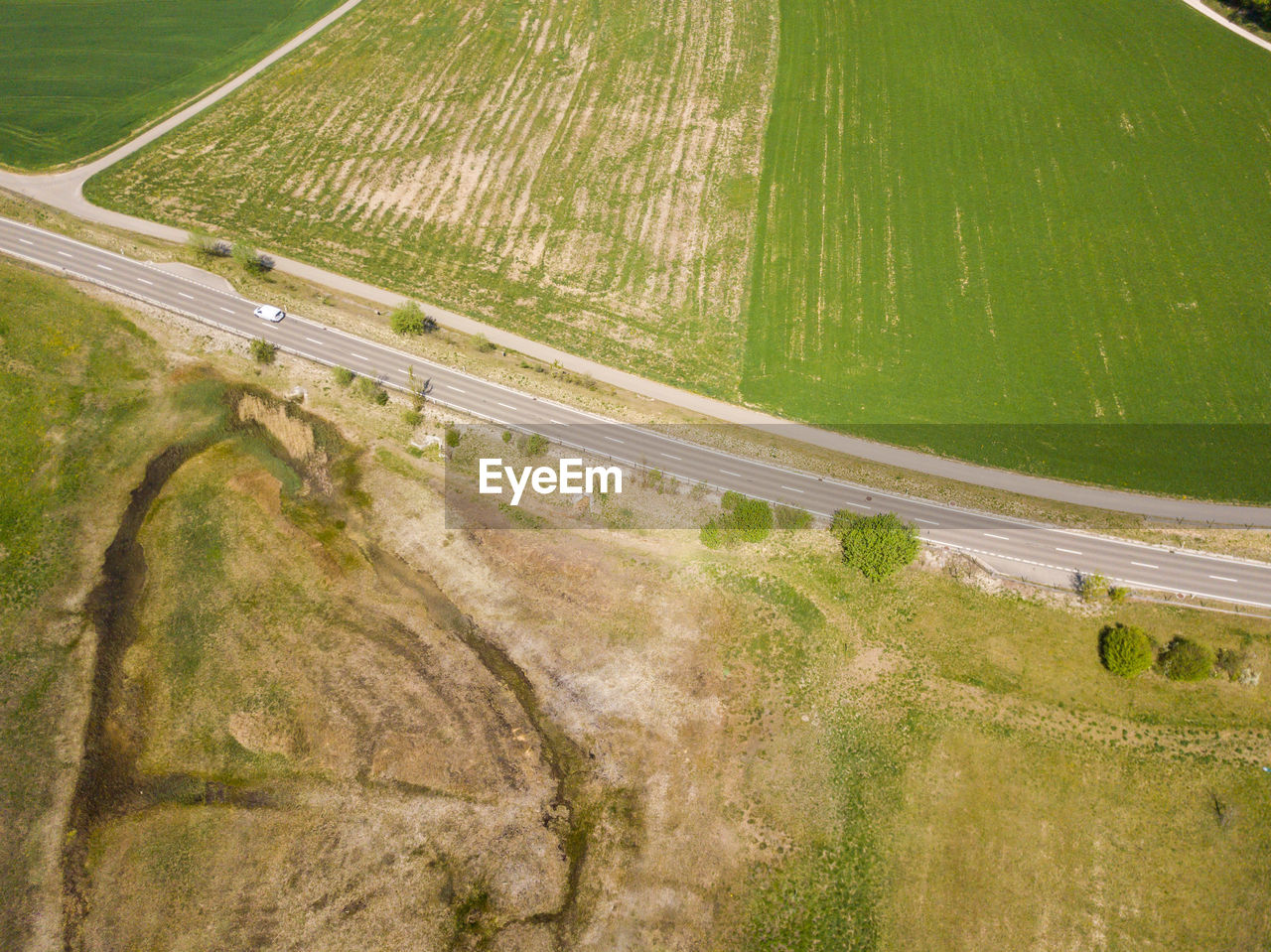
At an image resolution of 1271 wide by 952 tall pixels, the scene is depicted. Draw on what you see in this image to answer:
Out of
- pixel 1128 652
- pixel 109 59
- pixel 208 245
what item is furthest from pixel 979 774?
pixel 109 59

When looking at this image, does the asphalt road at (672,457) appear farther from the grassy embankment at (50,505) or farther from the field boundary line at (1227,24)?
the field boundary line at (1227,24)

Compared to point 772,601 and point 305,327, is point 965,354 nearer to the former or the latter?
point 772,601

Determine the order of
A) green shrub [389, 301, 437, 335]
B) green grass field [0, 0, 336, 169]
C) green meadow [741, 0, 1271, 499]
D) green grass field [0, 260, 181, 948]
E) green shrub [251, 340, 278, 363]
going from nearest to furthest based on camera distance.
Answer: green grass field [0, 260, 181, 948]
green meadow [741, 0, 1271, 499]
green shrub [251, 340, 278, 363]
green shrub [389, 301, 437, 335]
green grass field [0, 0, 336, 169]

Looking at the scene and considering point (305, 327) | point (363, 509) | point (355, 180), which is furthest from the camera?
point (355, 180)

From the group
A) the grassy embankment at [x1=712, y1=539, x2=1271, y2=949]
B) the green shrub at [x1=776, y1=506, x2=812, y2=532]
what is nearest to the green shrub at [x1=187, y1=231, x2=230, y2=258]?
the grassy embankment at [x1=712, y1=539, x2=1271, y2=949]

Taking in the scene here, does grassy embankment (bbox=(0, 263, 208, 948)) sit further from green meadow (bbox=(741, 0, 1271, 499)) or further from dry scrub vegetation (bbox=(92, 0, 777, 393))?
green meadow (bbox=(741, 0, 1271, 499))

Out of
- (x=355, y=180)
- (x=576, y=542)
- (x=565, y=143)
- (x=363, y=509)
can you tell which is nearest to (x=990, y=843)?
(x=576, y=542)
